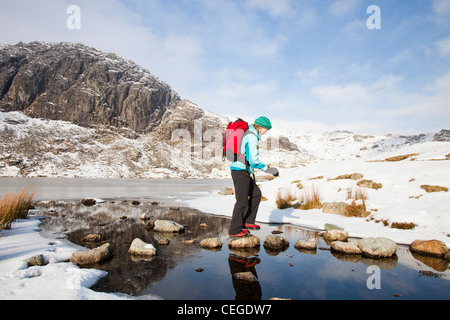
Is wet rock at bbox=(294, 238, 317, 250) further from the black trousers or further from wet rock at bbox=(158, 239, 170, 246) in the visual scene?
wet rock at bbox=(158, 239, 170, 246)

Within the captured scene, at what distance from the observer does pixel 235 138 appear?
5.50 metres

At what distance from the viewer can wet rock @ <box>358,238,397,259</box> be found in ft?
15.4

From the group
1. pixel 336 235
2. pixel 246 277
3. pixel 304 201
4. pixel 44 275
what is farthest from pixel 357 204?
pixel 44 275

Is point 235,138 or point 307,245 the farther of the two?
point 235,138

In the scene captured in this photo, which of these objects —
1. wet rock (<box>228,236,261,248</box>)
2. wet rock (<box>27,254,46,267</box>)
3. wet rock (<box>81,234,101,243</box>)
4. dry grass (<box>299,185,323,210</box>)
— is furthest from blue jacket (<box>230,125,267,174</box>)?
dry grass (<box>299,185,323,210</box>)

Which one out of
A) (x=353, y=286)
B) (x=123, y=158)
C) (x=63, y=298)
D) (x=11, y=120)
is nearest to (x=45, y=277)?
(x=63, y=298)

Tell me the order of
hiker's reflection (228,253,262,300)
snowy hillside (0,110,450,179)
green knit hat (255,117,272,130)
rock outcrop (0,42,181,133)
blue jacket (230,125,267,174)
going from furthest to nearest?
rock outcrop (0,42,181,133), snowy hillside (0,110,450,179), green knit hat (255,117,272,130), blue jacket (230,125,267,174), hiker's reflection (228,253,262,300)

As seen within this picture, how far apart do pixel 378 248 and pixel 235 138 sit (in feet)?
12.4

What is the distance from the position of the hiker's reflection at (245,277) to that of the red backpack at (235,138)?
2222 mm

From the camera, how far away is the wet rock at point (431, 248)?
4.71m

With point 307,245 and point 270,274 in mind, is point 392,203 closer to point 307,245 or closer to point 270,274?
point 307,245

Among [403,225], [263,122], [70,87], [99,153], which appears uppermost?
[70,87]

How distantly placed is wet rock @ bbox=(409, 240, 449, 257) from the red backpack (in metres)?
4.17

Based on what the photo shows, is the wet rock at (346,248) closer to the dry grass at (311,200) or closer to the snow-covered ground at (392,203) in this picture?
the snow-covered ground at (392,203)
